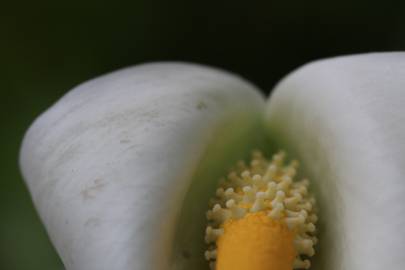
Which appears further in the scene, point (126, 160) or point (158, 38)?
point (158, 38)

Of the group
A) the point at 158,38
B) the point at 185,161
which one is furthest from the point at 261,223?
the point at 158,38

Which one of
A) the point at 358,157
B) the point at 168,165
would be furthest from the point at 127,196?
the point at 358,157

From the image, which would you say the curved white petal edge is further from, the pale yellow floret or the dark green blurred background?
the dark green blurred background

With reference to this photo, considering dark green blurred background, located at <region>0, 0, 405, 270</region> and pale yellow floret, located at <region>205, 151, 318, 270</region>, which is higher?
dark green blurred background, located at <region>0, 0, 405, 270</region>

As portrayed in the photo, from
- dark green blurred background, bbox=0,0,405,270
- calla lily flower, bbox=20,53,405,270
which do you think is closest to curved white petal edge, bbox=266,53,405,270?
calla lily flower, bbox=20,53,405,270

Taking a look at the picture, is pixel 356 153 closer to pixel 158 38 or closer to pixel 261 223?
pixel 261 223

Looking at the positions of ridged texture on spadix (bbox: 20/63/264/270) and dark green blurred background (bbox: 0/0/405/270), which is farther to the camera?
dark green blurred background (bbox: 0/0/405/270)
